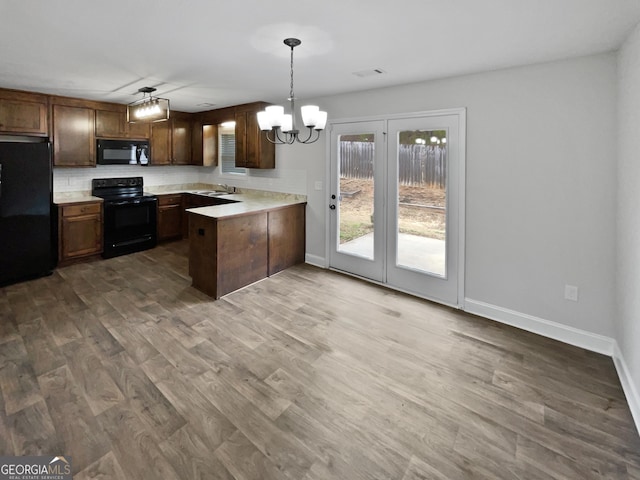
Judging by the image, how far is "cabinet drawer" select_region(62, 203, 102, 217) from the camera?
4711 millimetres

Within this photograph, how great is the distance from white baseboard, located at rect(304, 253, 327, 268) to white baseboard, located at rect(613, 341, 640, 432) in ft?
10.4

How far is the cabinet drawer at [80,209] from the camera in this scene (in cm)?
471

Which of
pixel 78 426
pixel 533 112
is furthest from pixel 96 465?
pixel 533 112

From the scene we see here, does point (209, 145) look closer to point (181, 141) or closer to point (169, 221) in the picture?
point (181, 141)

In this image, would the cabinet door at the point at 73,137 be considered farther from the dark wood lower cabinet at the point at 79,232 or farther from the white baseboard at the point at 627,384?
the white baseboard at the point at 627,384

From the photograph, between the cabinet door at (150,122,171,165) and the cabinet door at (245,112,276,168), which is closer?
the cabinet door at (245,112,276,168)

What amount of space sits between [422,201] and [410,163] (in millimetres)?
443

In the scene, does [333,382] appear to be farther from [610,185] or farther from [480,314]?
[610,185]

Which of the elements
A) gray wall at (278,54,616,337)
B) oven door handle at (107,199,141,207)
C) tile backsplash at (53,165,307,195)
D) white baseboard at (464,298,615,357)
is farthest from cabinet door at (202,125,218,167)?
white baseboard at (464,298,615,357)

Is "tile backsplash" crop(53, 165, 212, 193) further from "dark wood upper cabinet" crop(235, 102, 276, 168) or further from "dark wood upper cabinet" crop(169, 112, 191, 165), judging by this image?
"dark wood upper cabinet" crop(235, 102, 276, 168)

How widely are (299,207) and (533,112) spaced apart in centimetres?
296
